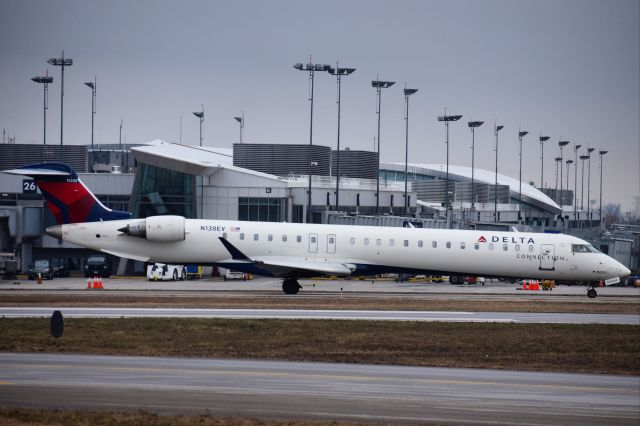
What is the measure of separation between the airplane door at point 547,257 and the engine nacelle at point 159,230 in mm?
18560

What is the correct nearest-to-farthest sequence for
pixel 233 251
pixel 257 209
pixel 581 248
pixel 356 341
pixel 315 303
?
pixel 356 341 < pixel 315 303 < pixel 233 251 < pixel 581 248 < pixel 257 209

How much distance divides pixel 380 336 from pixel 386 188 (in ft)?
193

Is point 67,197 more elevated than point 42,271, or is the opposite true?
point 67,197

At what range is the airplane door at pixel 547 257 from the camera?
4747 cm

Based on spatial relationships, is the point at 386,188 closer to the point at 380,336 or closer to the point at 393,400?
the point at 380,336

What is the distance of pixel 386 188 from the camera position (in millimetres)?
87250

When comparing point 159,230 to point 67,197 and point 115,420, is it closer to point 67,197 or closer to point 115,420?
point 67,197

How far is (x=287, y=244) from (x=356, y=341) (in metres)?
18.9

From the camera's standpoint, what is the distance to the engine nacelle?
45838 mm

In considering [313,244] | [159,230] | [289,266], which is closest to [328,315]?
[289,266]

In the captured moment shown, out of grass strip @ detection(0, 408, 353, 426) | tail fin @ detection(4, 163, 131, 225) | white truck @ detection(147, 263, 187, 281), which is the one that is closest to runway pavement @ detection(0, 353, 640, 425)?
grass strip @ detection(0, 408, 353, 426)

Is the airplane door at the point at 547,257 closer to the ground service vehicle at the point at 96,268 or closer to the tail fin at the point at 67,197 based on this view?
the tail fin at the point at 67,197

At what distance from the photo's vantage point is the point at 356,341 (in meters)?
27.8

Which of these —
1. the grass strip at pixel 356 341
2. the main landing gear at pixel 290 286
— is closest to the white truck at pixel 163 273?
the main landing gear at pixel 290 286
